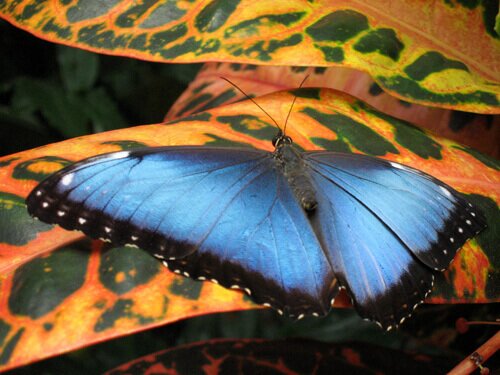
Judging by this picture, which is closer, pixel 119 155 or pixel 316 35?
pixel 119 155

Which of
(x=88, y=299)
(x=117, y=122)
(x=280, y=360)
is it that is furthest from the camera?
(x=117, y=122)

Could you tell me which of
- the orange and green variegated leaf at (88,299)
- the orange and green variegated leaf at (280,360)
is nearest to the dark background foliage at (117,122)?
the orange and green variegated leaf at (280,360)

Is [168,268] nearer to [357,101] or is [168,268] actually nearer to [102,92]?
[357,101]

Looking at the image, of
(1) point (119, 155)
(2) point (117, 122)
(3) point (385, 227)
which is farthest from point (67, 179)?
(2) point (117, 122)

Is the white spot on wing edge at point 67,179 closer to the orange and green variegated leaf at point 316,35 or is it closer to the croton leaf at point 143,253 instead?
the croton leaf at point 143,253

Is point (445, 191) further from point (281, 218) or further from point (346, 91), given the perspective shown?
point (346, 91)

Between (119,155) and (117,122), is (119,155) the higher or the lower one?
the higher one

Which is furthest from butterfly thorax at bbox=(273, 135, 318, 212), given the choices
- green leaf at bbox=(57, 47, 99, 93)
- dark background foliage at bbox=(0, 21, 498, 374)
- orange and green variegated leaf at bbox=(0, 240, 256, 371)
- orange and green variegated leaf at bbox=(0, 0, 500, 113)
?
green leaf at bbox=(57, 47, 99, 93)

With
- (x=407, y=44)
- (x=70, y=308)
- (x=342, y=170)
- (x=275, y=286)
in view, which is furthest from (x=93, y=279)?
(x=407, y=44)
